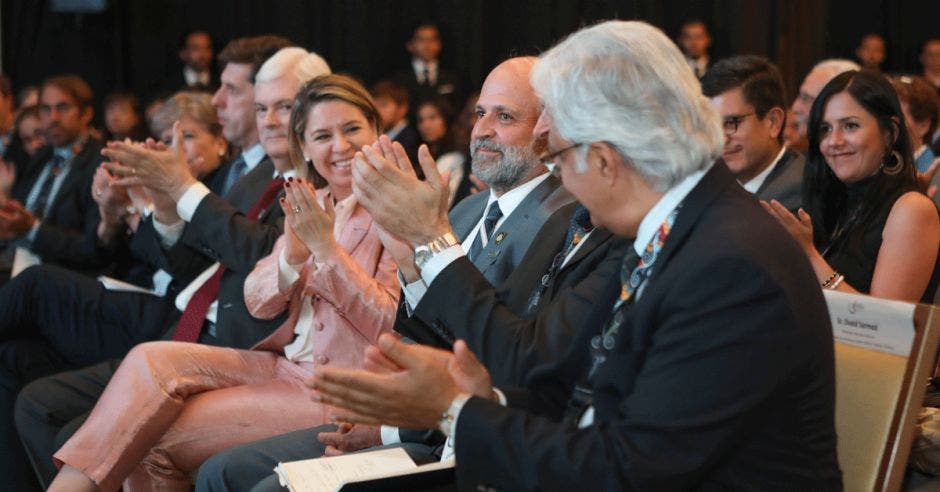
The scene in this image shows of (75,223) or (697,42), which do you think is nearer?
(75,223)

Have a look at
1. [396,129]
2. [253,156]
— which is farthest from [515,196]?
[396,129]

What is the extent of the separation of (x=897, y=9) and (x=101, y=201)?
306 inches

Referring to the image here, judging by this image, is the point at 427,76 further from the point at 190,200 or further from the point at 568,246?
the point at 568,246

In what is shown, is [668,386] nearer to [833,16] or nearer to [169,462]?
[169,462]

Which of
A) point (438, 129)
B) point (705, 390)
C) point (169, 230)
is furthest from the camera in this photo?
point (438, 129)

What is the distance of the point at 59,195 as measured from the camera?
204 inches

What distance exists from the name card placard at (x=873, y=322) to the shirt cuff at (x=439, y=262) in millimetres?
695

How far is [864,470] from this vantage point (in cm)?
218

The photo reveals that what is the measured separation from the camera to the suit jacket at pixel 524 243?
7.93ft

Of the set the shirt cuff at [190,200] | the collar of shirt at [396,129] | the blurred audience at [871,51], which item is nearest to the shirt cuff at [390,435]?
the shirt cuff at [190,200]

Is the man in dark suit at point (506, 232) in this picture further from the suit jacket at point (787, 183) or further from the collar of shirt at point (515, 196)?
the suit jacket at point (787, 183)

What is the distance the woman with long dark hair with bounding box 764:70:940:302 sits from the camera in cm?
292

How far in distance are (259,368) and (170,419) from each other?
0.96 ft

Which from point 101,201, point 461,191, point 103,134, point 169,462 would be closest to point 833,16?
point 461,191
